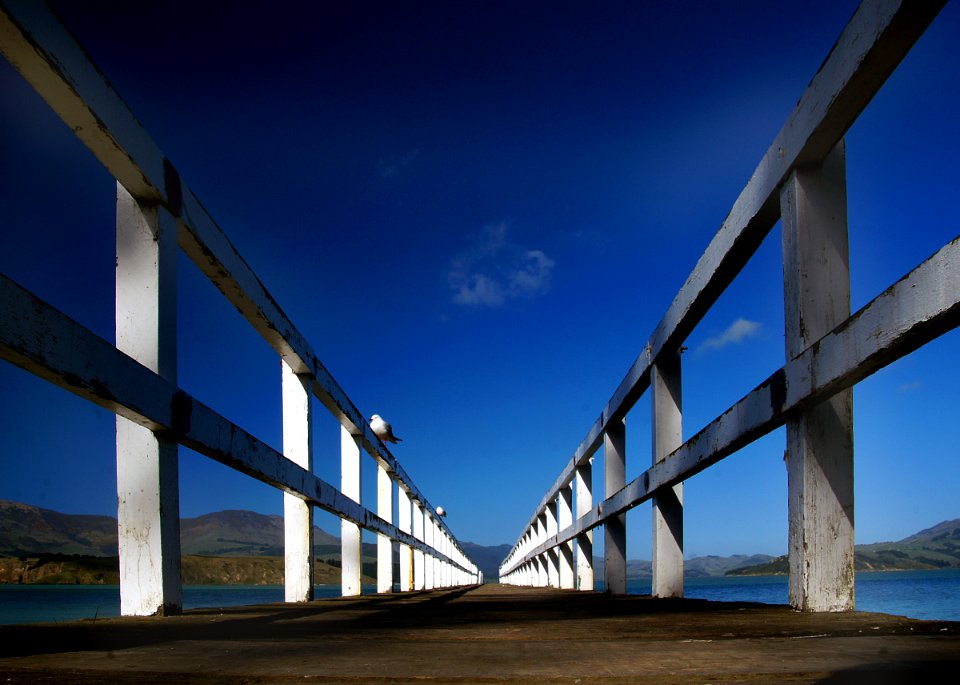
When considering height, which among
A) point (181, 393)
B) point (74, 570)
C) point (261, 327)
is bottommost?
point (74, 570)

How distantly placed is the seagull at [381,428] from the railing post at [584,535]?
2.58 metres

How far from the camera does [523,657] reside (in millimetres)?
1798

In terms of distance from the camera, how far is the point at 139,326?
3332mm

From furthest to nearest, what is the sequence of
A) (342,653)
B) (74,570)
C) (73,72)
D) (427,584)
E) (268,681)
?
(74,570)
(427,584)
(73,72)
(342,653)
(268,681)

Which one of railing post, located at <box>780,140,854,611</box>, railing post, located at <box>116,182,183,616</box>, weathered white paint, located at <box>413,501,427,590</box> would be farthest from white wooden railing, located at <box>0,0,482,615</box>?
weathered white paint, located at <box>413,501,427,590</box>

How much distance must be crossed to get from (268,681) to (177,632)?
1218 millimetres

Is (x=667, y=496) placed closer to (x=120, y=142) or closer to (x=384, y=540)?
(x=120, y=142)

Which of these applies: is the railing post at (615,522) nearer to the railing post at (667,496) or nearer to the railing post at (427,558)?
the railing post at (667,496)

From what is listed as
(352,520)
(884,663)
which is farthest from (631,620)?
(352,520)

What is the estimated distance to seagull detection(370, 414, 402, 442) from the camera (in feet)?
35.1

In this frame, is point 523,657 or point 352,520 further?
point 352,520

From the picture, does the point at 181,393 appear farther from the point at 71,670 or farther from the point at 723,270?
the point at 723,270

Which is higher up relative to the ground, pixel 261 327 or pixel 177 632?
pixel 261 327

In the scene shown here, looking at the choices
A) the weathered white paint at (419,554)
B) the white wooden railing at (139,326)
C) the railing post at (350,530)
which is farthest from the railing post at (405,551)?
the white wooden railing at (139,326)
